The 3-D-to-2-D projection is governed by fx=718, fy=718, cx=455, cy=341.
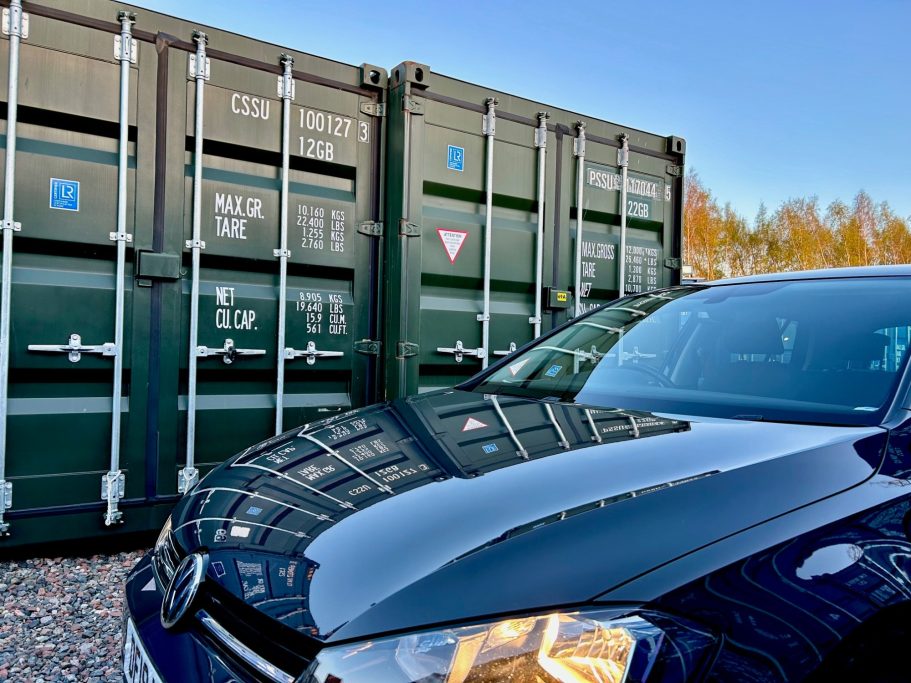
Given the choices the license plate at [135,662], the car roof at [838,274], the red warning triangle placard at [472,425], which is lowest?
the license plate at [135,662]

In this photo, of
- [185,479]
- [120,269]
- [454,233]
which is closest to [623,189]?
[454,233]

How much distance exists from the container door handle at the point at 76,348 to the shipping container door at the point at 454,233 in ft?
4.92

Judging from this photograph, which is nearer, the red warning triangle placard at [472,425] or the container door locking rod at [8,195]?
the red warning triangle placard at [472,425]

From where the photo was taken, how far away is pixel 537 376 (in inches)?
96.2

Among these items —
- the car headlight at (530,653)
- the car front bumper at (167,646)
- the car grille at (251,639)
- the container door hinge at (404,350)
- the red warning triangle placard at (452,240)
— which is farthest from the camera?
the red warning triangle placard at (452,240)

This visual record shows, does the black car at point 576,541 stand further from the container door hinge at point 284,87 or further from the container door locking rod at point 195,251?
the container door hinge at point 284,87

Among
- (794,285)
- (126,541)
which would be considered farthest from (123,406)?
(794,285)

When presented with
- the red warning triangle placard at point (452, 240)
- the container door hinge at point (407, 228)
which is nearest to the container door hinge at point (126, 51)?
the container door hinge at point (407, 228)

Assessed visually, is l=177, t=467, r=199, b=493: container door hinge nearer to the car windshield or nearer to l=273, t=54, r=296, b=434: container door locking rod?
l=273, t=54, r=296, b=434: container door locking rod

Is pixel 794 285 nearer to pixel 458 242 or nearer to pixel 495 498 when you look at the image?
pixel 495 498

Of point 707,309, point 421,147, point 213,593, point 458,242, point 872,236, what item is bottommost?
point 213,593

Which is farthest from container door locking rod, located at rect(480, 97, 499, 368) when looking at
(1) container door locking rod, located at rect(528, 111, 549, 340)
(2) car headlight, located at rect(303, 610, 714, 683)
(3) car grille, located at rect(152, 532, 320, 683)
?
(2) car headlight, located at rect(303, 610, 714, 683)

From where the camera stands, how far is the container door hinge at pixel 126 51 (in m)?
3.53

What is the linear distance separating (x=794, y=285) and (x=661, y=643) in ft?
5.39
